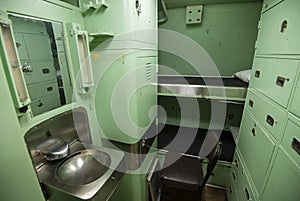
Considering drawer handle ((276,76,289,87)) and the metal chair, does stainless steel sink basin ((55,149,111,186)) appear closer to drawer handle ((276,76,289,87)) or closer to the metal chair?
the metal chair

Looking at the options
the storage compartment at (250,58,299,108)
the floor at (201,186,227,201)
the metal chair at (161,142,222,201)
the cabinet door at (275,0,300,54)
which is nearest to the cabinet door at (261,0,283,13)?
the cabinet door at (275,0,300,54)

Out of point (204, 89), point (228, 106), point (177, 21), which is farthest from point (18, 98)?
point (228, 106)

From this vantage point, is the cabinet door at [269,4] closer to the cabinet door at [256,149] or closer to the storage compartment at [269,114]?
the storage compartment at [269,114]

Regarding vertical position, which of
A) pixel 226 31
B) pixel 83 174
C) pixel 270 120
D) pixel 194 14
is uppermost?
pixel 194 14

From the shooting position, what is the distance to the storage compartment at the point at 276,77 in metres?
0.81

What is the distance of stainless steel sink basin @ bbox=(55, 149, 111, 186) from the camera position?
0.98 metres

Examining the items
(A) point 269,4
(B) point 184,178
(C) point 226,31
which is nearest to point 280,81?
(A) point 269,4

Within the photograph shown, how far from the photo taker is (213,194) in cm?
189

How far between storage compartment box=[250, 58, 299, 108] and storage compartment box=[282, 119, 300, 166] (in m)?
0.13

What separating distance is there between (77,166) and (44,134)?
318mm

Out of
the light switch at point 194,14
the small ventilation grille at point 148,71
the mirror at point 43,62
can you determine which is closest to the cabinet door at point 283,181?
the small ventilation grille at point 148,71

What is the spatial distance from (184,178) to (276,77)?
3.80ft

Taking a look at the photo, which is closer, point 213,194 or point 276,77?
point 276,77

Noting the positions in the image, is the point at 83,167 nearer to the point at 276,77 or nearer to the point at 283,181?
the point at 283,181
